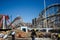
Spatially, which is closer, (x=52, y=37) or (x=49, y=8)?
(x=52, y=37)

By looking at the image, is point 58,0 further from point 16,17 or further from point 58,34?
point 16,17

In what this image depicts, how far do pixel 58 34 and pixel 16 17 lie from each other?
3.19 ft

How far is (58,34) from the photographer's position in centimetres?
322

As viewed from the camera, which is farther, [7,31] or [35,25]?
[35,25]

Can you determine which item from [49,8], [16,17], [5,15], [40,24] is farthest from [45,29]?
[5,15]

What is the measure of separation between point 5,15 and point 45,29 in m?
0.92

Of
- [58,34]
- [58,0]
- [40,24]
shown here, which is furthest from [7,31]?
[58,0]

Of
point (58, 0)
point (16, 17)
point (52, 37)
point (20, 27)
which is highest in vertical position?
point (58, 0)

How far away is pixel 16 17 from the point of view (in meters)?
3.44

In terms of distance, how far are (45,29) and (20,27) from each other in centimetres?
55

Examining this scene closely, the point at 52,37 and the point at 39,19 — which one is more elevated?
the point at 39,19

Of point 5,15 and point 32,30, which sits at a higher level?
point 5,15

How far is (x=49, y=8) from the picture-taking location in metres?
3.50

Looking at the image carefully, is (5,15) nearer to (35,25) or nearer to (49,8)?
(35,25)
